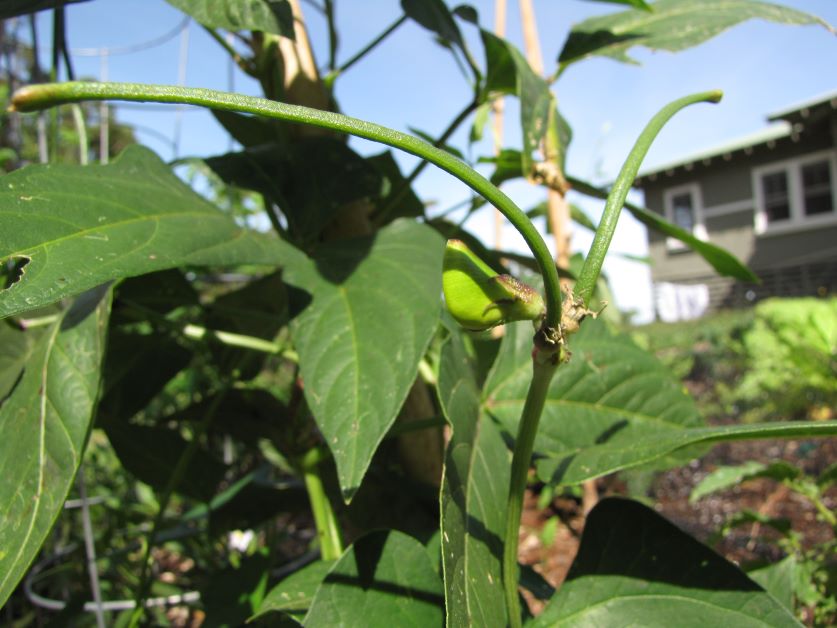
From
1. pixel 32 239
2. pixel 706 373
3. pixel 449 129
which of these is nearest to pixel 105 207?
pixel 32 239

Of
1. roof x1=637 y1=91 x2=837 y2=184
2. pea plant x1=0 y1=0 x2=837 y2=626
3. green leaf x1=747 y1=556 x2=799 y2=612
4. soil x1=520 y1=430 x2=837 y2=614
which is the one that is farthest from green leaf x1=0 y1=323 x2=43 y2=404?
roof x1=637 y1=91 x2=837 y2=184

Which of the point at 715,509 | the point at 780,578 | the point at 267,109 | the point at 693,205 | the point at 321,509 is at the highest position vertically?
the point at 693,205

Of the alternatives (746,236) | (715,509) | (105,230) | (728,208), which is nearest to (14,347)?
(105,230)

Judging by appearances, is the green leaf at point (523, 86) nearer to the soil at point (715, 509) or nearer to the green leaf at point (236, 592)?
the green leaf at point (236, 592)

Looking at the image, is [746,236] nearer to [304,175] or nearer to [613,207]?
[304,175]

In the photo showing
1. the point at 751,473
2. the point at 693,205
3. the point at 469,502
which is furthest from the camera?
the point at 693,205

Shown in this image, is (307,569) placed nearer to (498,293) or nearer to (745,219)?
(498,293)

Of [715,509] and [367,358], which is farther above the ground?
[367,358]

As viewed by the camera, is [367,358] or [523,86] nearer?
[367,358]
